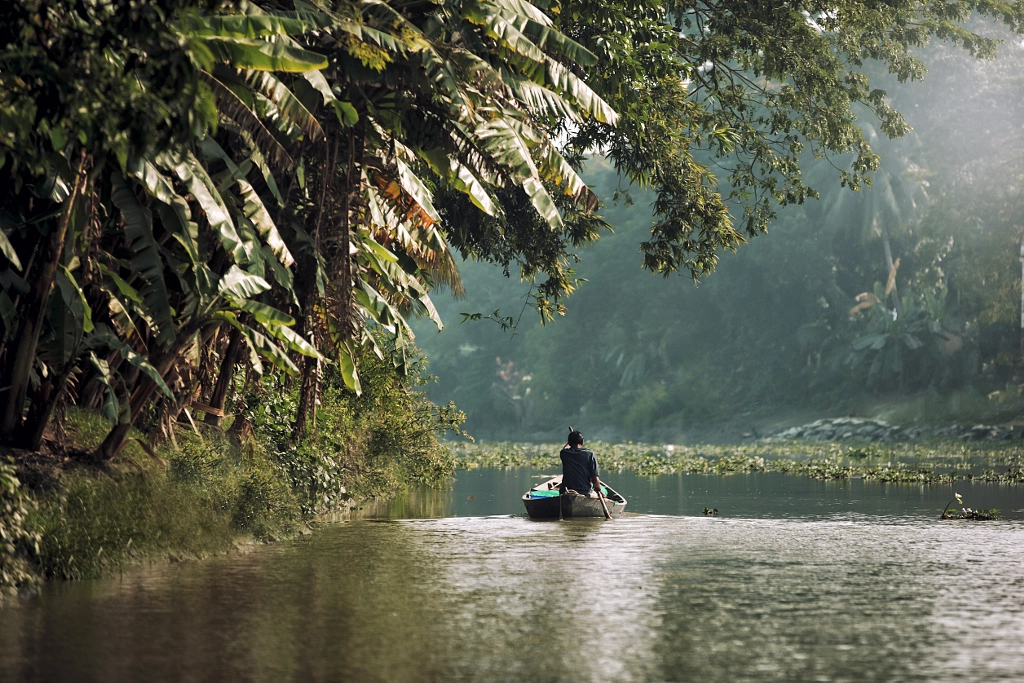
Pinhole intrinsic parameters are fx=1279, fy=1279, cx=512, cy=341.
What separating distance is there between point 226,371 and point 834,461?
98.0ft

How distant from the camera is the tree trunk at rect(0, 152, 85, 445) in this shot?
12837mm

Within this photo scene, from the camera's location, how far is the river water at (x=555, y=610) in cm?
848

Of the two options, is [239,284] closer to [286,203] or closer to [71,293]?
[71,293]

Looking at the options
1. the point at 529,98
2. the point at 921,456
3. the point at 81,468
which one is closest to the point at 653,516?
the point at 529,98

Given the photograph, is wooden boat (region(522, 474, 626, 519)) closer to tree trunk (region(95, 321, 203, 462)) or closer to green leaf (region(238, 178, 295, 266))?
tree trunk (region(95, 321, 203, 462))

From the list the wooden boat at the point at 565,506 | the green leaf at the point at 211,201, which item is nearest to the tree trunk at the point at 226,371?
the green leaf at the point at 211,201

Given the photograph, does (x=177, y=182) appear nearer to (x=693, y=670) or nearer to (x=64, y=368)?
(x=64, y=368)

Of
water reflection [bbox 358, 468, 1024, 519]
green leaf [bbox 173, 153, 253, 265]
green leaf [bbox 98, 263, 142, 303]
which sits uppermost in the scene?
green leaf [bbox 173, 153, 253, 265]

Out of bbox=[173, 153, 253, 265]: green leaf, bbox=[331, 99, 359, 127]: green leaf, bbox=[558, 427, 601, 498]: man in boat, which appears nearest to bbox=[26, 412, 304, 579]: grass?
Result: bbox=[173, 153, 253, 265]: green leaf

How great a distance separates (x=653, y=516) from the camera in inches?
855

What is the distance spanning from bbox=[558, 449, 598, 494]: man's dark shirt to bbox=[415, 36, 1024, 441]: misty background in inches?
1039

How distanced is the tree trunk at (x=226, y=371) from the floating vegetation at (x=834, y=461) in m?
18.9

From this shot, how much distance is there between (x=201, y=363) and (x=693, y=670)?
9491 mm

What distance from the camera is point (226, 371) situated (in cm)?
1675
